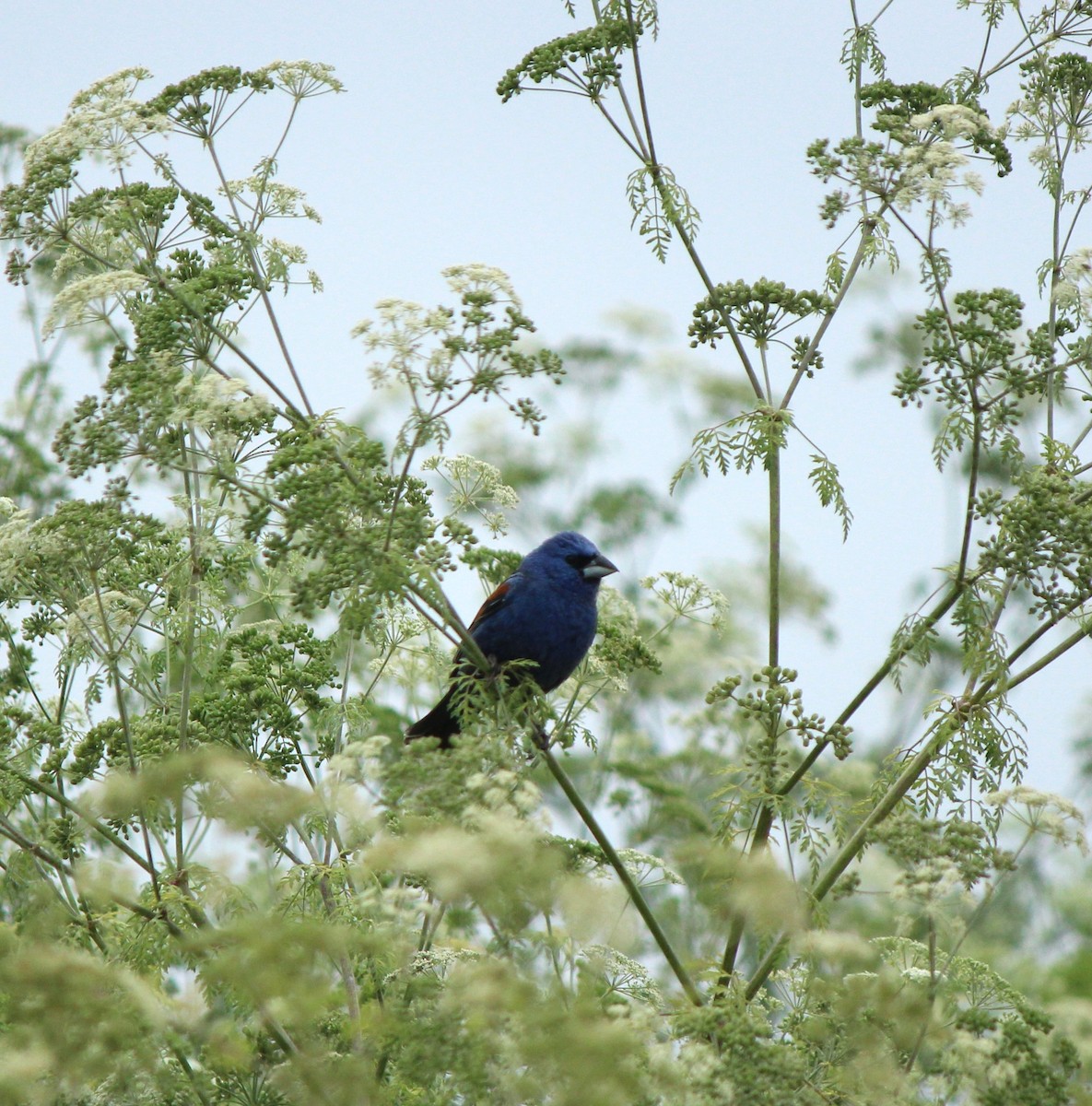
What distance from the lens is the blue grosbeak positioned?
20.3ft

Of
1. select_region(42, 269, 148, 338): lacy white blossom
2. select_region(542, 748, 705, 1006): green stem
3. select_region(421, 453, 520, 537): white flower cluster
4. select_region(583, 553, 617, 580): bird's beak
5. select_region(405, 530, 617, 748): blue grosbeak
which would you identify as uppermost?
select_region(583, 553, 617, 580): bird's beak

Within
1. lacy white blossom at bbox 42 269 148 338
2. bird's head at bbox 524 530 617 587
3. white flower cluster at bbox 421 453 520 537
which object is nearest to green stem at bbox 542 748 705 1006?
white flower cluster at bbox 421 453 520 537

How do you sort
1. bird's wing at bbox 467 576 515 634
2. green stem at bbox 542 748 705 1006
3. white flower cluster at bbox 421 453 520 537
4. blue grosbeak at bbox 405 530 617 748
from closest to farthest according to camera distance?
green stem at bbox 542 748 705 1006, white flower cluster at bbox 421 453 520 537, blue grosbeak at bbox 405 530 617 748, bird's wing at bbox 467 576 515 634

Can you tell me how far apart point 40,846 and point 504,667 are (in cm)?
159

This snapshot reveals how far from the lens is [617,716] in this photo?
8930 millimetres

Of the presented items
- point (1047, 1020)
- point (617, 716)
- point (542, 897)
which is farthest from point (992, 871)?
point (617, 716)

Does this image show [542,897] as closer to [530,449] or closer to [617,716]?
[617,716]

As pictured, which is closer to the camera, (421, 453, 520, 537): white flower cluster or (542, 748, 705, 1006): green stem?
(542, 748, 705, 1006): green stem

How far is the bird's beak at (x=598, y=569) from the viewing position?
255 inches

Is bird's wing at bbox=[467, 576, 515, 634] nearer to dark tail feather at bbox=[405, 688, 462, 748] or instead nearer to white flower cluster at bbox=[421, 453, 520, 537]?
dark tail feather at bbox=[405, 688, 462, 748]

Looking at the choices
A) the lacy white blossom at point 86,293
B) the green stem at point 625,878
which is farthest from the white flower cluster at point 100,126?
the green stem at point 625,878

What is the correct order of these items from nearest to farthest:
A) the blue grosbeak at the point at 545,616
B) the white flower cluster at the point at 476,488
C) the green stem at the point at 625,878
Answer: the green stem at the point at 625,878, the white flower cluster at the point at 476,488, the blue grosbeak at the point at 545,616

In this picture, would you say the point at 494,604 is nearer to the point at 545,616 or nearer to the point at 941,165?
the point at 545,616

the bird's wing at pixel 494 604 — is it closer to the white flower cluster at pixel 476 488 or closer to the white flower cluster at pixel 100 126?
the white flower cluster at pixel 476 488
